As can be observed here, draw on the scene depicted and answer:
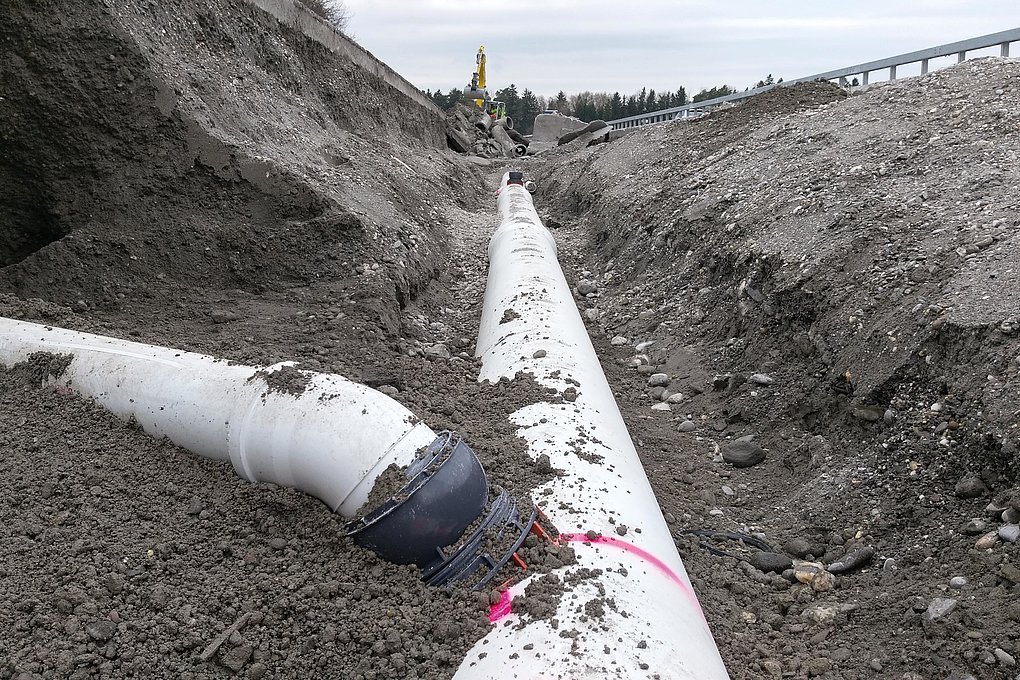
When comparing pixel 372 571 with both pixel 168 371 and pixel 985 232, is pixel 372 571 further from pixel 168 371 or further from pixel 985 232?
pixel 985 232

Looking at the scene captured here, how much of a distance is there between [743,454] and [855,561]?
40.9 inches

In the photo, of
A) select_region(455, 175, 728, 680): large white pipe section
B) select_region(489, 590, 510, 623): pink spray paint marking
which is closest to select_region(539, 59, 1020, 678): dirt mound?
select_region(455, 175, 728, 680): large white pipe section

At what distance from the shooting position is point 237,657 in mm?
2051

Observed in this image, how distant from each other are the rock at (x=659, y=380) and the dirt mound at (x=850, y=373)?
0.28ft

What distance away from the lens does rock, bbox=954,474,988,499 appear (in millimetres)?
2797

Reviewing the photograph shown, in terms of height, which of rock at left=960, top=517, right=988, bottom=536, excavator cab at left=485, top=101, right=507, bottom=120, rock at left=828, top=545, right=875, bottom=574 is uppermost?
excavator cab at left=485, top=101, right=507, bottom=120

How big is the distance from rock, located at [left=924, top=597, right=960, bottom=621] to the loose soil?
0.14 feet

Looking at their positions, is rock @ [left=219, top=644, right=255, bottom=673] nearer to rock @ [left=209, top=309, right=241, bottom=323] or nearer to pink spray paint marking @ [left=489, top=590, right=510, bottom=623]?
pink spray paint marking @ [left=489, top=590, right=510, bottom=623]

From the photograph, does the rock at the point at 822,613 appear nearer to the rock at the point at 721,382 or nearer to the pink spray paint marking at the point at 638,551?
the pink spray paint marking at the point at 638,551

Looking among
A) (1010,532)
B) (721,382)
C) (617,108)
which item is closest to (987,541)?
(1010,532)

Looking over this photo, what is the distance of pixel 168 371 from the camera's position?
286 cm

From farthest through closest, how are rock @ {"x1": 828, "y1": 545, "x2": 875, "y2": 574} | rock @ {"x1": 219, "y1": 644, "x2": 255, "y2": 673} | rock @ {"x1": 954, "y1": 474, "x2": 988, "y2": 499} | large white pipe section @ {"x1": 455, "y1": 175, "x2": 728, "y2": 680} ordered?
1. rock @ {"x1": 828, "y1": 545, "x2": 875, "y2": 574}
2. rock @ {"x1": 954, "y1": 474, "x2": 988, "y2": 499}
3. rock @ {"x1": 219, "y1": 644, "x2": 255, "y2": 673}
4. large white pipe section @ {"x1": 455, "y1": 175, "x2": 728, "y2": 680}

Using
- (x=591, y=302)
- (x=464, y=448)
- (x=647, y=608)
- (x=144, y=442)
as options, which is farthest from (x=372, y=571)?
(x=591, y=302)

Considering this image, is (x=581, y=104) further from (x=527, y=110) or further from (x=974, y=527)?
(x=974, y=527)
